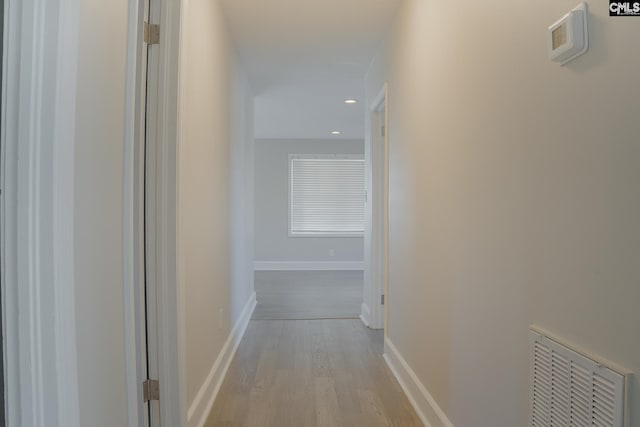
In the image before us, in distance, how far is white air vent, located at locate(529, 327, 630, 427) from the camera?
90 cm

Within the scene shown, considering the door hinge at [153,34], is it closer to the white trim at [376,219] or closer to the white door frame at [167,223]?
the white door frame at [167,223]

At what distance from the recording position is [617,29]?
35.7 inches

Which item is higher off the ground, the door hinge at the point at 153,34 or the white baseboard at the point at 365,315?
the door hinge at the point at 153,34

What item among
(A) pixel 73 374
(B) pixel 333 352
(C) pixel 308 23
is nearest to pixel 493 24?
(A) pixel 73 374

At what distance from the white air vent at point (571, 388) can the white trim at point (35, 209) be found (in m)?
1.15

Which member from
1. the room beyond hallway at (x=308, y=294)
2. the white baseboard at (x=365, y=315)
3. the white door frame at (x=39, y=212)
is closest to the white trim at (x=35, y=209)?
the white door frame at (x=39, y=212)

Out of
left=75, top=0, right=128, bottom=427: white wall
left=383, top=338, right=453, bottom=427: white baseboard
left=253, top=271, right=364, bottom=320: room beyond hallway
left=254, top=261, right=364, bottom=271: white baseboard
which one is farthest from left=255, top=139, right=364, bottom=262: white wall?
left=75, top=0, right=128, bottom=427: white wall

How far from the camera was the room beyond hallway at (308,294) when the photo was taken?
182 inches

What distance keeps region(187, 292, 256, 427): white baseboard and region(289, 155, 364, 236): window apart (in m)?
4.50

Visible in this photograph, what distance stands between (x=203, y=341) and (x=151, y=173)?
1.02 m

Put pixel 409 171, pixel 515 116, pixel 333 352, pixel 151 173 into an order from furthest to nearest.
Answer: pixel 333 352, pixel 409 171, pixel 151 173, pixel 515 116

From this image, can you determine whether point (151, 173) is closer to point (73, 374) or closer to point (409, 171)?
point (73, 374)

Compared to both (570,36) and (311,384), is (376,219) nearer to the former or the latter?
(311,384)

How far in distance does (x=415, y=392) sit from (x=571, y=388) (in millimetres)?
1494
